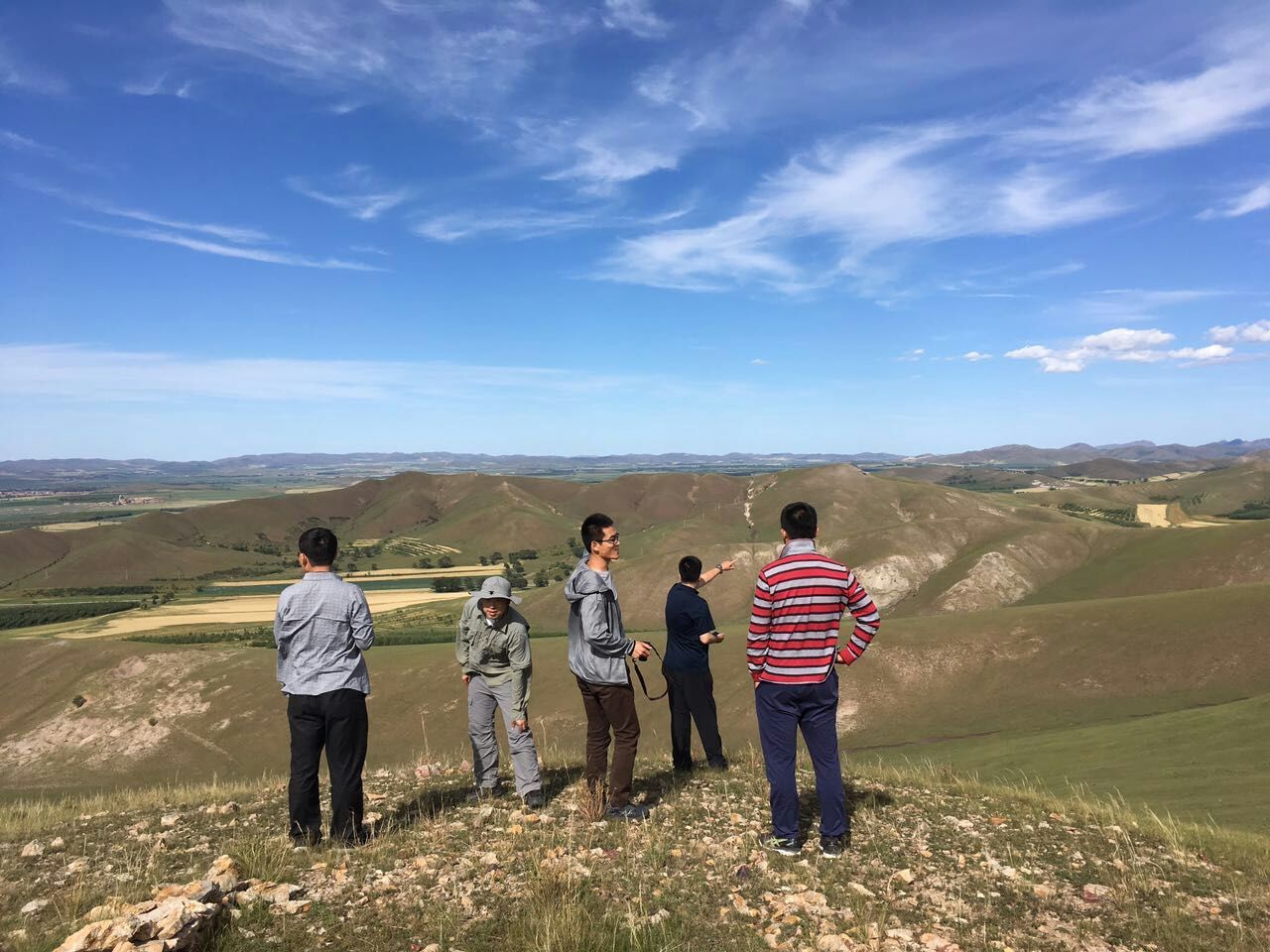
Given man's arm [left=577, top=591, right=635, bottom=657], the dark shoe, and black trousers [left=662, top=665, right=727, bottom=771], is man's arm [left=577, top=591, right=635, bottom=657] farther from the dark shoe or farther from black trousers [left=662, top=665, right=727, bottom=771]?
the dark shoe

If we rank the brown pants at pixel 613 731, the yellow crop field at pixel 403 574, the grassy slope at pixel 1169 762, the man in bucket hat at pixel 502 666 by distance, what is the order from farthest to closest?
the yellow crop field at pixel 403 574, the grassy slope at pixel 1169 762, the man in bucket hat at pixel 502 666, the brown pants at pixel 613 731

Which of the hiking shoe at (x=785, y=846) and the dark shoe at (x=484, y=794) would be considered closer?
the hiking shoe at (x=785, y=846)

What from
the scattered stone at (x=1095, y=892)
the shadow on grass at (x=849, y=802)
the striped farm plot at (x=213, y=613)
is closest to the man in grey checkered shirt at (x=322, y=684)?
the shadow on grass at (x=849, y=802)

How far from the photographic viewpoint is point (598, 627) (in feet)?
23.4

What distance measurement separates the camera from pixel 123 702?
48.7m

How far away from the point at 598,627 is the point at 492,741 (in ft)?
9.37

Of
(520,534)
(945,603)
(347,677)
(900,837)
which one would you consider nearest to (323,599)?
(347,677)

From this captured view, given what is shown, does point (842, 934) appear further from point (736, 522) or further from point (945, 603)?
point (736, 522)

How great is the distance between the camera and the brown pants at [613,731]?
7.33 m

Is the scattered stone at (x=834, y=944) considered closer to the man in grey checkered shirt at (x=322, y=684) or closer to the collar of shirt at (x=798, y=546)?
the collar of shirt at (x=798, y=546)

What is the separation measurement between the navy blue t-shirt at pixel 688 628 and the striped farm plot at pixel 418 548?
168m

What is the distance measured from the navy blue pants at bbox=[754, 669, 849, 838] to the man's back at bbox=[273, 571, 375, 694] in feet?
13.0

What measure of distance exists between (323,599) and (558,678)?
1517 inches

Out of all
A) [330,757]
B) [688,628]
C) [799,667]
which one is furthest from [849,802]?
[330,757]
